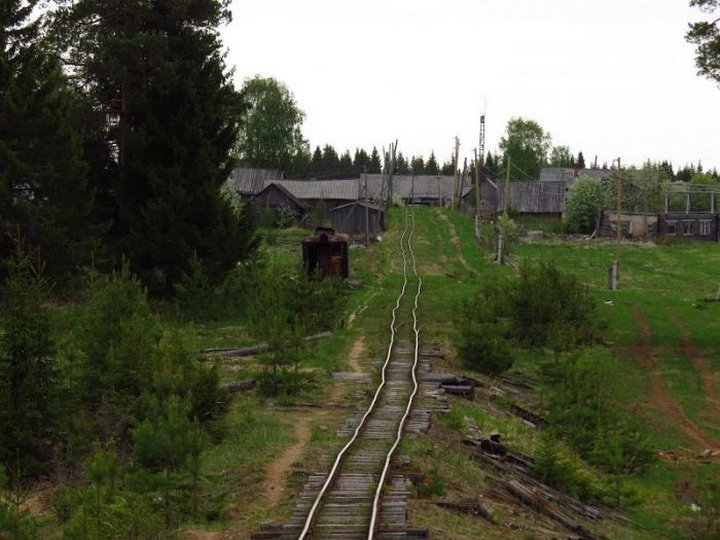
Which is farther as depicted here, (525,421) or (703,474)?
(525,421)

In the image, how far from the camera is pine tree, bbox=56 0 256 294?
102ft

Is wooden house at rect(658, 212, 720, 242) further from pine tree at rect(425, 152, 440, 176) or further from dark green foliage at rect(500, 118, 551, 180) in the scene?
pine tree at rect(425, 152, 440, 176)

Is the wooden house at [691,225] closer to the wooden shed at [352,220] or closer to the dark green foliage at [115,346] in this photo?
the wooden shed at [352,220]

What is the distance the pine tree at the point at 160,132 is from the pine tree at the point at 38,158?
96.8 inches

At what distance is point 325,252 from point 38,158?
14.7m

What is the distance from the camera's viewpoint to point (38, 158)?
28750 mm

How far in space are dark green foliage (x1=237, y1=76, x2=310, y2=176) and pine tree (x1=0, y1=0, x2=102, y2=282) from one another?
74.9m

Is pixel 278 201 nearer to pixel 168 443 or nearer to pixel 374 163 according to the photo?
pixel 168 443

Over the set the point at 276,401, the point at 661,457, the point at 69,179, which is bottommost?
the point at 661,457

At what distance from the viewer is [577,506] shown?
48.6ft

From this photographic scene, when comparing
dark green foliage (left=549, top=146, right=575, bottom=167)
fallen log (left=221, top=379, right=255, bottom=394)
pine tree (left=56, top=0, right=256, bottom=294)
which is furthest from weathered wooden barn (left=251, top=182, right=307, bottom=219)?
dark green foliage (left=549, top=146, right=575, bottom=167)

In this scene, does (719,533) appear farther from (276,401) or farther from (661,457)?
(276,401)

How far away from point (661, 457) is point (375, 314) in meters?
15.0

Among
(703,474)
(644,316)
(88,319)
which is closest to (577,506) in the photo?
(703,474)
